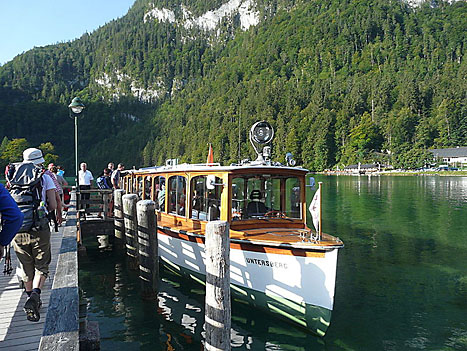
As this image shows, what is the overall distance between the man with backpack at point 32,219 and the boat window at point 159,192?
24.5ft

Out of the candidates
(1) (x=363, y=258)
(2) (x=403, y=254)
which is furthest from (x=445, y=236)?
(1) (x=363, y=258)

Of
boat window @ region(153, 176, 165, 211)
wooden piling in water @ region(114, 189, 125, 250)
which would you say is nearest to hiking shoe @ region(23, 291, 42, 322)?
A: boat window @ region(153, 176, 165, 211)

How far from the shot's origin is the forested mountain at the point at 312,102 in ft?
386

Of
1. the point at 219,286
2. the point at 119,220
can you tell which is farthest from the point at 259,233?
the point at 119,220

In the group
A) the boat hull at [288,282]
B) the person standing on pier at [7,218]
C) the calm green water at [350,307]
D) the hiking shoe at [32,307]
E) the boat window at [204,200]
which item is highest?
the person standing on pier at [7,218]

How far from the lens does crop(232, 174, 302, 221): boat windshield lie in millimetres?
9750

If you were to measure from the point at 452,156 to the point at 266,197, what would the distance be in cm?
10893

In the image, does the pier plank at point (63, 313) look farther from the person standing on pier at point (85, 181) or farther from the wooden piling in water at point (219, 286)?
the person standing on pier at point (85, 181)

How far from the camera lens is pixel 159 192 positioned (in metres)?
13.5

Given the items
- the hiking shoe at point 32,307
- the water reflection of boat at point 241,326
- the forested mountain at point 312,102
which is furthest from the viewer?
the forested mountain at point 312,102

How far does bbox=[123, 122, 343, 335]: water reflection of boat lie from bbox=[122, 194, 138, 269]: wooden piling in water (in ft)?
2.78

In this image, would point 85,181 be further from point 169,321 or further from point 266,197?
point 266,197

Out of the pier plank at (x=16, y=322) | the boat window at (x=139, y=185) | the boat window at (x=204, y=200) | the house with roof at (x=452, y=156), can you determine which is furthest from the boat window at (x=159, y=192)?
the house with roof at (x=452, y=156)

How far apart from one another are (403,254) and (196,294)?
9.59 meters
